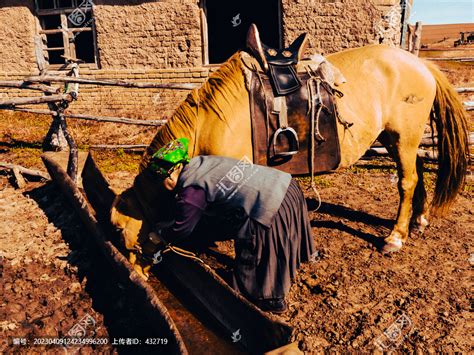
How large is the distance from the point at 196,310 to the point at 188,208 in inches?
35.4

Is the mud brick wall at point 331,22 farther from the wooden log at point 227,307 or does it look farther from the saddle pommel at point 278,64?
the wooden log at point 227,307

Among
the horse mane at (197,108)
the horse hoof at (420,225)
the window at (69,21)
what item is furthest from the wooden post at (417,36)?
the window at (69,21)

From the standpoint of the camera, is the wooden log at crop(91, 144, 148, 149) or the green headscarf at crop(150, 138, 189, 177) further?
the wooden log at crop(91, 144, 148, 149)

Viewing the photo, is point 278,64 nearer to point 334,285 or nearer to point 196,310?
point 334,285

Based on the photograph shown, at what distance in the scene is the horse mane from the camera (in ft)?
10.6

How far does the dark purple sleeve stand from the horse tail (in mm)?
2632

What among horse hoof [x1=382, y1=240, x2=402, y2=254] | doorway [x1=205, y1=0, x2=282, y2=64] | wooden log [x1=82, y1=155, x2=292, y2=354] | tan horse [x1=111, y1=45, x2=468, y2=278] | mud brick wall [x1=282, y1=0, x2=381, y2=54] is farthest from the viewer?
doorway [x1=205, y1=0, x2=282, y2=64]

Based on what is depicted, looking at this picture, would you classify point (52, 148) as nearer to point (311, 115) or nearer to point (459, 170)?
point (311, 115)

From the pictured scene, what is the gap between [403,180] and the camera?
13.2 feet

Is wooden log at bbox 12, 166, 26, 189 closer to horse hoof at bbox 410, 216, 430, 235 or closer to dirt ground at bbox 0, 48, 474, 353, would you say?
dirt ground at bbox 0, 48, 474, 353

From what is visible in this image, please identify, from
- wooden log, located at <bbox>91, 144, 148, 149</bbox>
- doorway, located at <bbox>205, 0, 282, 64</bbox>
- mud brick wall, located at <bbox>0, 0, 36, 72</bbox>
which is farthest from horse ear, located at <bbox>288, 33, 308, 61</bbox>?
doorway, located at <bbox>205, 0, 282, 64</bbox>

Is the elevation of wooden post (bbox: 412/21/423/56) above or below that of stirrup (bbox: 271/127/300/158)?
above

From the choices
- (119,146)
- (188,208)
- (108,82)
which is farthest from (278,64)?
(119,146)

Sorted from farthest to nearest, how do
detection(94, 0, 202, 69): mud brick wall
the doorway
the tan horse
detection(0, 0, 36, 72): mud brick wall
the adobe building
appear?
the doorway
detection(0, 0, 36, 72): mud brick wall
detection(94, 0, 202, 69): mud brick wall
the adobe building
the tan horse
